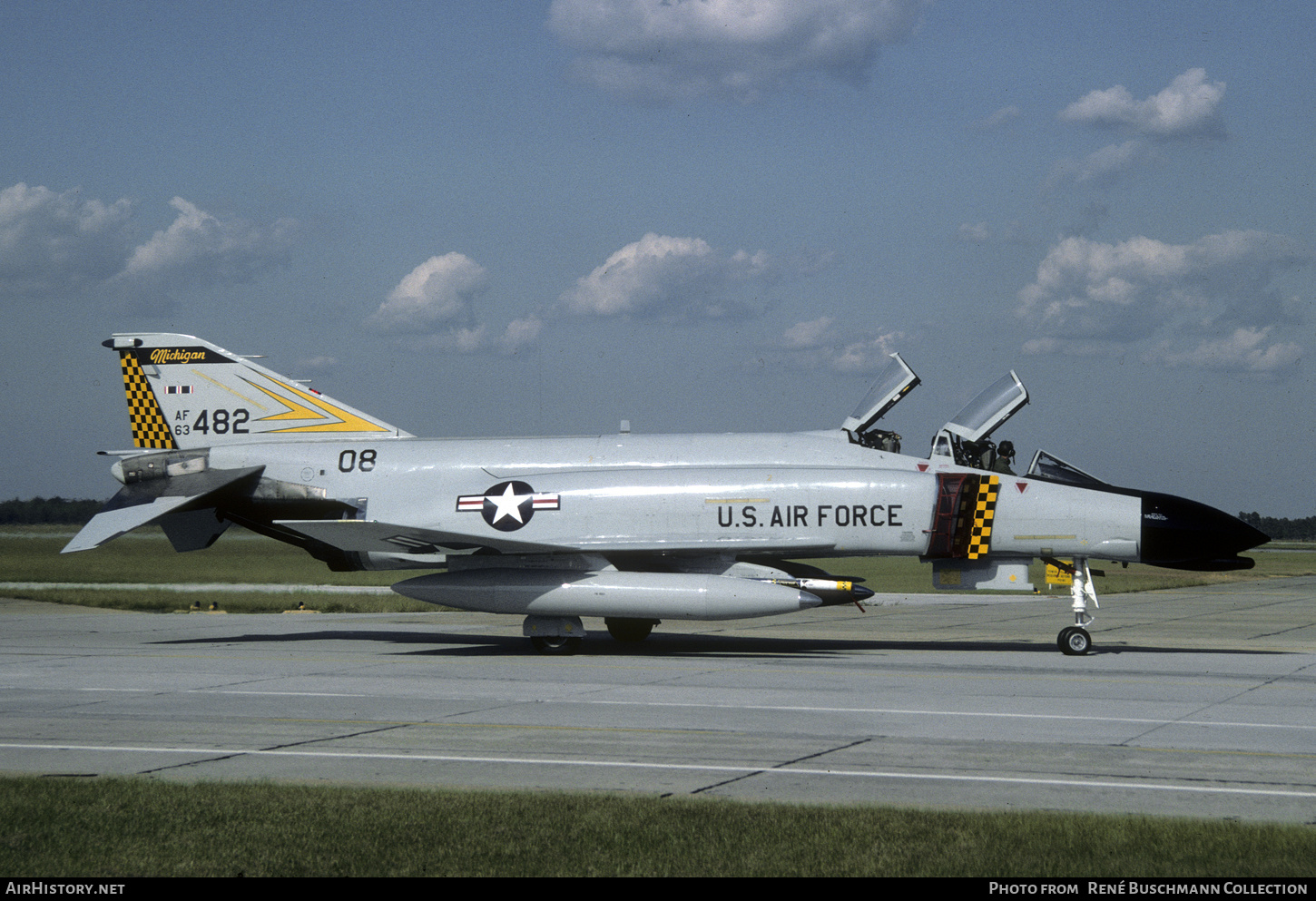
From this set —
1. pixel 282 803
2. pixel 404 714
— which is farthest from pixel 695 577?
pixel 282 803

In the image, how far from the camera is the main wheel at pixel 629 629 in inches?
757

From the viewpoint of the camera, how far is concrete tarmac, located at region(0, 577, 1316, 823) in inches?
331

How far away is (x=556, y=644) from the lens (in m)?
17.7

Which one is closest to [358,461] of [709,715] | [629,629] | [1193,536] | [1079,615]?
[629,629]

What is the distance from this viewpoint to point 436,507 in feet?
60.1

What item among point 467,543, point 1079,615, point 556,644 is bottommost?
point 556,644

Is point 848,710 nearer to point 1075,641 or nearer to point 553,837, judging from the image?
point 553,837

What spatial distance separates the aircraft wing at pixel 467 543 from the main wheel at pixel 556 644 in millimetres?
1271

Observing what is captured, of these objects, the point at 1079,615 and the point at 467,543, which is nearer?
the point at 1079,615

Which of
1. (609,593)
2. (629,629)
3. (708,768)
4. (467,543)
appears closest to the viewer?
(708,768)

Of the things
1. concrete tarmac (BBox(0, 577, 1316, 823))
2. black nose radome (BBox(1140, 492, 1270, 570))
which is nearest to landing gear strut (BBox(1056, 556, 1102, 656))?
concrete tarmac (BBox(0, 577, 1316, 823))

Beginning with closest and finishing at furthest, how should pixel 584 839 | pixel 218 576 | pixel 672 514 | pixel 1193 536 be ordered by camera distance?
pixel 584 839, pixel 1193 536, pixel 672 514, pixel 218 576

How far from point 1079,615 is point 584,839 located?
1244 cm

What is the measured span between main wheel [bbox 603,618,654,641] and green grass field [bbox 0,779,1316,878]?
11.5m
